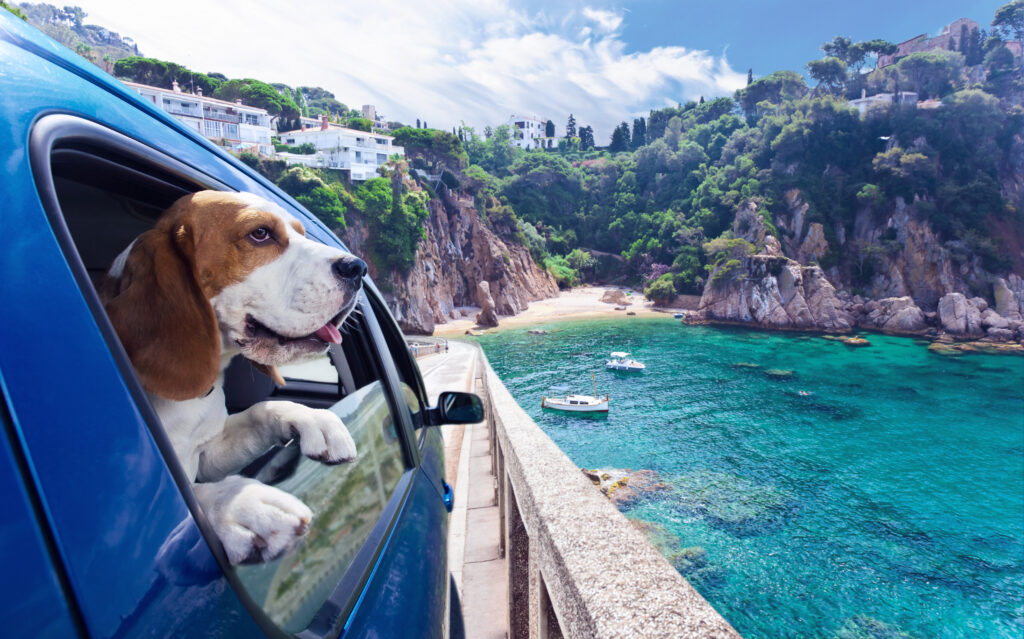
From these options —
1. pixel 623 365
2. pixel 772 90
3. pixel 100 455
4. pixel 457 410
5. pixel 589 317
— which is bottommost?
pixel 623 365

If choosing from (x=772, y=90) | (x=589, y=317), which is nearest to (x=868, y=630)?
(x=589, y=317)

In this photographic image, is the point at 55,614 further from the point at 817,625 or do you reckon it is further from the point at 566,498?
the point at 817,625

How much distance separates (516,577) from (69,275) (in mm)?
2445

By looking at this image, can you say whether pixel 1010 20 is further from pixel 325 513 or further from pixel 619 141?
pixel 325 513

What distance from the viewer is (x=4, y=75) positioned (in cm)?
69

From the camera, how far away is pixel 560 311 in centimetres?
5572

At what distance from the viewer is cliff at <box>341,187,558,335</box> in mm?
47375

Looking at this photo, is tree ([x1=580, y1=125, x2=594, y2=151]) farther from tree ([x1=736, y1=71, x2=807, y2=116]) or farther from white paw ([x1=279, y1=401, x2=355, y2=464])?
white paw ([x1=279, y1=401, x2=355, y2=464])

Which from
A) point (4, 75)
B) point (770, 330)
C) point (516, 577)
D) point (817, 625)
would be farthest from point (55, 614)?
point (770, 330)

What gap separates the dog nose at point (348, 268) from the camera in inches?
49.1

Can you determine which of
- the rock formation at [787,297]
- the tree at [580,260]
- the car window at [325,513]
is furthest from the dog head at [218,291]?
the tree at [580,260]

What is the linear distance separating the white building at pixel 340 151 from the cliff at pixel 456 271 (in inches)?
213

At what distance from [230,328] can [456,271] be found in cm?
5360

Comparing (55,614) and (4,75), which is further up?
(4,75)
